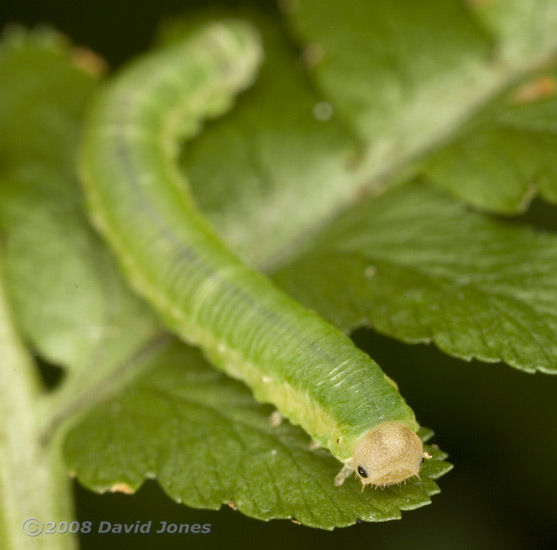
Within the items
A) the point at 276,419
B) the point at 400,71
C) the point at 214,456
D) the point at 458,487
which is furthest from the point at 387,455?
the point at 400,71

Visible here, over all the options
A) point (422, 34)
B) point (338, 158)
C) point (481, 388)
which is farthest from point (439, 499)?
point (422, 34)

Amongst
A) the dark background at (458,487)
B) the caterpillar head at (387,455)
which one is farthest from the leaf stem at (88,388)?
the caterpillar head at (387,455)

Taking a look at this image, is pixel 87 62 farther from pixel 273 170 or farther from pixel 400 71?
pixel 400 71

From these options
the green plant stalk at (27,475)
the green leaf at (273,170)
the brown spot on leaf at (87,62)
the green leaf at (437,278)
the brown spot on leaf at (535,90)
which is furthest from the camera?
the brown spot on leaf at (87,62)

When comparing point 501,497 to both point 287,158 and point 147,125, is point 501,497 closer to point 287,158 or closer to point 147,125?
point 287,158

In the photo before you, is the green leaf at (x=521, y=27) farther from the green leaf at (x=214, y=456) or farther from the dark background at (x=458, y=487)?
the green leaf at (x=214, y=456)

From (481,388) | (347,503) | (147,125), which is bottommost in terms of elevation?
(481,388)
